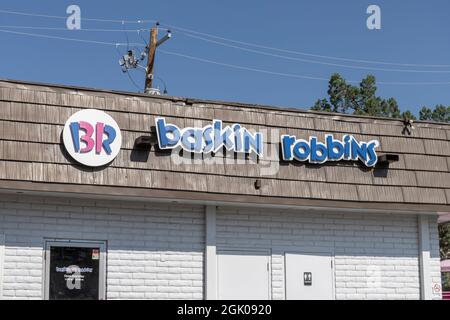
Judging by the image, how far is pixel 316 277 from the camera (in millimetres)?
15234

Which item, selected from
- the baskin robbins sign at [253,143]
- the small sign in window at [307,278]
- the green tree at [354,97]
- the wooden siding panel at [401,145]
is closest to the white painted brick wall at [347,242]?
the small sign in window at [307,278]

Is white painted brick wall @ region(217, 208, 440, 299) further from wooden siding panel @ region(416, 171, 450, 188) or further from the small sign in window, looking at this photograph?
wooden siding panel @ region(416, 171, 450, 188)

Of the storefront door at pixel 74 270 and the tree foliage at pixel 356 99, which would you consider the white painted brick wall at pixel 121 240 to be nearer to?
the storefront door at pixel 74 270

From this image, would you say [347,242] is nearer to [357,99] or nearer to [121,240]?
[121,240]

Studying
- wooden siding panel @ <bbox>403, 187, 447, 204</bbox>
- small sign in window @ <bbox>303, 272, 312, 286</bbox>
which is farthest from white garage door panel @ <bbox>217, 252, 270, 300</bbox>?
wooden siding panel @ <bbox>403, 187, 447, 204</bbox>

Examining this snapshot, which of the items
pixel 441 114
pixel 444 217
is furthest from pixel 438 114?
pixel 444 217

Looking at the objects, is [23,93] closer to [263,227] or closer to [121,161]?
[121,161]

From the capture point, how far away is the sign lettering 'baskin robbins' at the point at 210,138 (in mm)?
13820

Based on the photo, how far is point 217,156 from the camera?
46.6 feet

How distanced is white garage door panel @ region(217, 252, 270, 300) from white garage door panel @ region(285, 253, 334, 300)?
1.63 feet

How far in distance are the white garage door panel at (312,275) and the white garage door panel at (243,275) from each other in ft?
1.63

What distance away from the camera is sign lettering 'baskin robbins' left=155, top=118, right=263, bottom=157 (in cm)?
1382

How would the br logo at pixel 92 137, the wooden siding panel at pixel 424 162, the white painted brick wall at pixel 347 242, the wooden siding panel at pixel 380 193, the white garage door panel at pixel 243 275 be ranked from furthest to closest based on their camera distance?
the wooden siding panel at pixel 424 162
the wooden siding panel at pixel 380 193
the white painted brick wall at pixel 347 242
the white garage door panel at pixel 243 275
the br logo at pixel 92 137

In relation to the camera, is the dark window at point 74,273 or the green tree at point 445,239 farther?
the green tree at point 445,239
